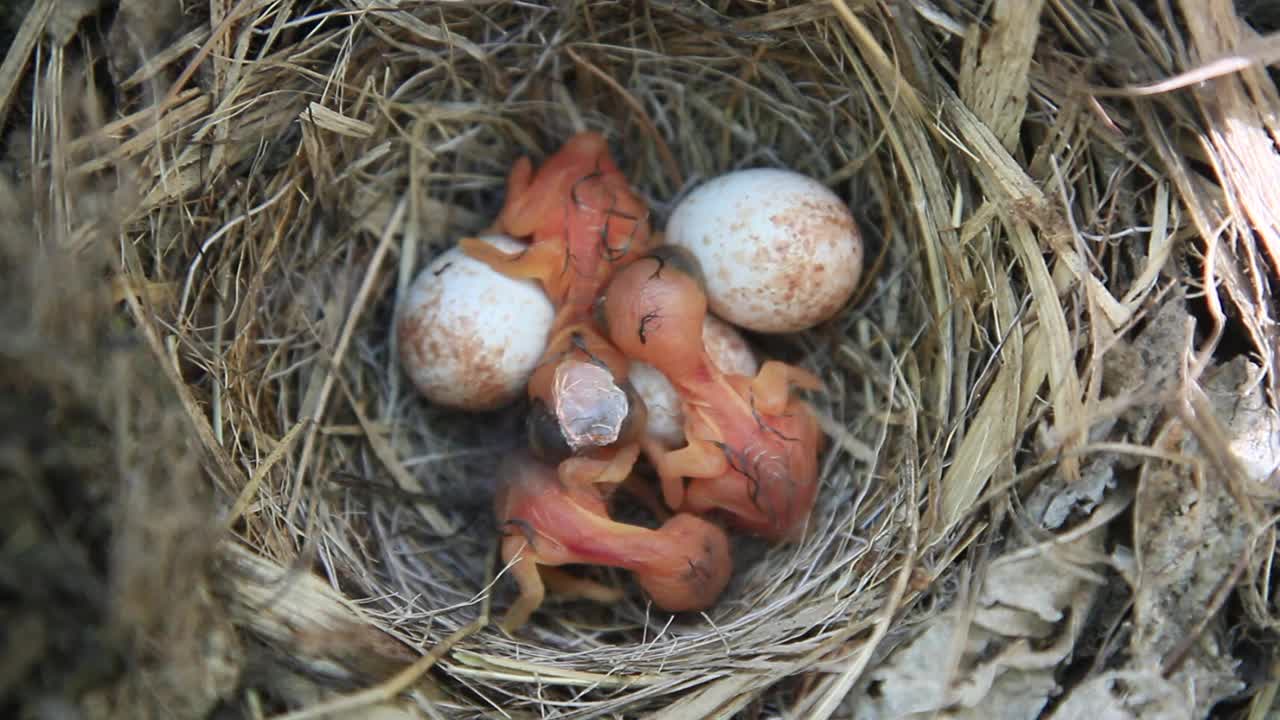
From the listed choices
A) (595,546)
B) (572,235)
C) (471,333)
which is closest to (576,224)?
(572,235)

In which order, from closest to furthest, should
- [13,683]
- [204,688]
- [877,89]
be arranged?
1. [13,683]
2. [204,688]
3. [877,89]

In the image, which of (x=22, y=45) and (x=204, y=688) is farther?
(x=22, y=45)

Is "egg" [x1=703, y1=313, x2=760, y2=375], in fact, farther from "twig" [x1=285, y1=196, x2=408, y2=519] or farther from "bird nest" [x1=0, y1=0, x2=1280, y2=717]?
"twig" [x1=285, y1=196, x2=408, y2=519]

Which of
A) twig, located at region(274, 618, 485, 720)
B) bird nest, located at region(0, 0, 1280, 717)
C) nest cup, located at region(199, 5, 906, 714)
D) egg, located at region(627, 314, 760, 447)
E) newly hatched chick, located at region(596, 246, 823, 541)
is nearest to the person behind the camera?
twig, located at region(274, 618, 485, 720)

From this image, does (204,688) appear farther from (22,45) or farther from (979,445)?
(979,445)

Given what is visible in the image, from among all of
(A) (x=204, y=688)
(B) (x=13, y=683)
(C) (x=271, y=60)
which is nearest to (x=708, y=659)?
(A) (x=204, y=688)

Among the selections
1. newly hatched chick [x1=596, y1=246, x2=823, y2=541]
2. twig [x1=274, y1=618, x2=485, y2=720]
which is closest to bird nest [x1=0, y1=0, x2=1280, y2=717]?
twig [x1=274, y1=618, x2=485, y2=720]
